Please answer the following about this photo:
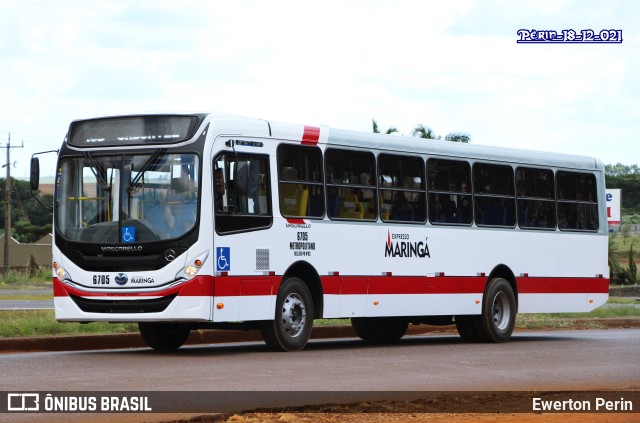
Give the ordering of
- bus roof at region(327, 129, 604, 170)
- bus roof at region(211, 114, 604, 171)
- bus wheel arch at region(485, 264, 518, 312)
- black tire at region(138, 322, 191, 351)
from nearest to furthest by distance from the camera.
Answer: bus roof at region(211, 114, 604, 171), black tire at region(138, 322, 191, 351), bus roof at region(327, 129, 604, 170), bus wheel arch at region(485, 264, 518, 312)

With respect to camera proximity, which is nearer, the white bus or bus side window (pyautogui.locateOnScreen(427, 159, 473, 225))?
the white bus

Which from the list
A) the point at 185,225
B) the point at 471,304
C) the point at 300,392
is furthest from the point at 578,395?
the point at 471,304

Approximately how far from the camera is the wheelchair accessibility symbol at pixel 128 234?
16938 millimetres

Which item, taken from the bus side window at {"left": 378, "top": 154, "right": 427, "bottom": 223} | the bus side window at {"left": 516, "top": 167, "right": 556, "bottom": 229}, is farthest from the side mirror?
the bus side window at {"left": 516, "top": 167, "right": 556, "bottom": 229}

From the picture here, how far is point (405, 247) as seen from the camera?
20547 mm

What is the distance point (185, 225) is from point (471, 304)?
6.79 metres

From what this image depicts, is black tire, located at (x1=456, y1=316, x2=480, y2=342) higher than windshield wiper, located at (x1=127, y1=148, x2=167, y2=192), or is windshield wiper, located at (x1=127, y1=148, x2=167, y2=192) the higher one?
windshield wiper, located at (x1=127, y1=148, x2=167, y2=192)

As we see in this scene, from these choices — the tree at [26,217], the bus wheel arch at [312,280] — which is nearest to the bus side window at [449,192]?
the bus wheel arch at [312,280]

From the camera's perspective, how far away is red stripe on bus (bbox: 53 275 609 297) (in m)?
16.7

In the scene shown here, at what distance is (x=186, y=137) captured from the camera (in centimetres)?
1711

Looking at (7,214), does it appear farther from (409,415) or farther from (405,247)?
(409,415)

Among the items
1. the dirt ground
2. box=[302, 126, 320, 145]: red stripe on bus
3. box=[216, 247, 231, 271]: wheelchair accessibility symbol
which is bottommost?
the dirt ground

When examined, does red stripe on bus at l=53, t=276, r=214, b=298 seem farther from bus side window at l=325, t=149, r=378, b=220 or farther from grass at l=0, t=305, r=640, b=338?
grass at l=0, t=305, r=640, b=338

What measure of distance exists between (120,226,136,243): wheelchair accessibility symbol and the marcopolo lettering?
15.5 feet
